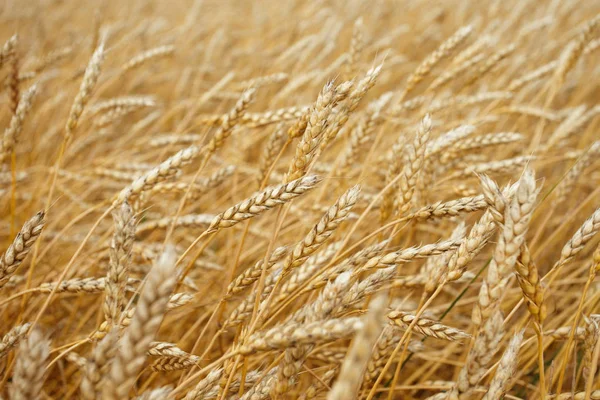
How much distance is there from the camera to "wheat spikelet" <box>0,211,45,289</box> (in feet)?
3.17

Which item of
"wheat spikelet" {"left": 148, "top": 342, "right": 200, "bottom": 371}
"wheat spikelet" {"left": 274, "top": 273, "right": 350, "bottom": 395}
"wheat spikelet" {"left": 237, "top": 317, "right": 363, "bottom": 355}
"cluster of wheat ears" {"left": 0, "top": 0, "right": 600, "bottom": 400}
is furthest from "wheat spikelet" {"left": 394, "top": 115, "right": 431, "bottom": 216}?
"wheat spikelet" {"left": 148, "top": 342, "right": 200, "bottom": 371}

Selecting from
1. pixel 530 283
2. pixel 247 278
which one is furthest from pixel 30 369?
pixel 530 283

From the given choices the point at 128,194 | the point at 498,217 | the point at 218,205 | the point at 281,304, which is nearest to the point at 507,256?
the point at 498,217

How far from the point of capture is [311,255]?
3.61 feet

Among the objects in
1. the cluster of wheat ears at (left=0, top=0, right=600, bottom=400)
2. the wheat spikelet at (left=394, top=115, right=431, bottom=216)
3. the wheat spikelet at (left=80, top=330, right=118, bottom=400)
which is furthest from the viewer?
the wheat spikelet at (left=394, top=115, right=431, bottom=216)

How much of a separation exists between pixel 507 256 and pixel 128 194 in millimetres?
908

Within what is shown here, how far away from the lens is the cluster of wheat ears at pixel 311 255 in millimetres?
787

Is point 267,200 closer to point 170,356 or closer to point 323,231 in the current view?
point 323,231

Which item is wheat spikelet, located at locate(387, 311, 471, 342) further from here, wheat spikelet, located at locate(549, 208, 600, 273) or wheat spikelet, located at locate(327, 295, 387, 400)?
wheat spikelet, located at locate(327, 295, 387, 400)

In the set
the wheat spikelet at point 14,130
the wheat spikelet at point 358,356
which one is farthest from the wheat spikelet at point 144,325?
the wheat spikelet at point 14,130

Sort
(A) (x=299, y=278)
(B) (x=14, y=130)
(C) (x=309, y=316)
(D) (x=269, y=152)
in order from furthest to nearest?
(D) (x=269, y=152) → (B) (x=14, y=130) → (A) (x=299, y=278) → (C) (x=309, y=316)

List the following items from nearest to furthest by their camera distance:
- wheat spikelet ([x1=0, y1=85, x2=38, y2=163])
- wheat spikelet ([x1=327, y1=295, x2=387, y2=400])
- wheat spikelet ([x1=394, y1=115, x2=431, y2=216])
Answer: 1. wheat spikelet ([x1=327, y1=295, x2=387, y2=400])
2. wheat spikelet ([x1=394, y1=115, x2=431, y2=216])
3. wheat spikelet ([x1=0, y1=85, x2=38, y2=163])

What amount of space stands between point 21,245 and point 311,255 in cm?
67

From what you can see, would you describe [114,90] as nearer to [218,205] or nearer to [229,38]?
[229,38]
